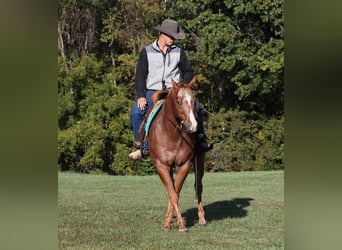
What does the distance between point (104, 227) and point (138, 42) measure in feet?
53.2

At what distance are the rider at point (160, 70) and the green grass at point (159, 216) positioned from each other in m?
1.12

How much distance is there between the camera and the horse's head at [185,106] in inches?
271

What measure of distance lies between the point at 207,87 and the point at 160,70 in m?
15.0

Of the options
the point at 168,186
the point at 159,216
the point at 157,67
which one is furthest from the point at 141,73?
the point at 159,216

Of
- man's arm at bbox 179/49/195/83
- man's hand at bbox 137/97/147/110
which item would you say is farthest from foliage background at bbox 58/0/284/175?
man's hand at bbox 137/97/147/110

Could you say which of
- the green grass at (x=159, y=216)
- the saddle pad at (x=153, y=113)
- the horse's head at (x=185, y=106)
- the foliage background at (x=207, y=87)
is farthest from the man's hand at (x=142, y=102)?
the foliage background at (x=207, y=87)

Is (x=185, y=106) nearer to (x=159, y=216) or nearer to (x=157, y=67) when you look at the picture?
(x=157, y=67)

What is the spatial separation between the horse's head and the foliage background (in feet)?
46.8

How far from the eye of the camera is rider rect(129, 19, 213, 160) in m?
8.12

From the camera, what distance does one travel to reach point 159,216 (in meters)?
9.16

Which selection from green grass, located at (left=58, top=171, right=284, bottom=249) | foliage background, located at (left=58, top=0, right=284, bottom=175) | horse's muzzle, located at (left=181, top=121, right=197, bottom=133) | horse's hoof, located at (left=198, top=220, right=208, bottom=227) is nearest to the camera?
horse's muzzle, located at (left=181, top=121, right=197, bottom=133)

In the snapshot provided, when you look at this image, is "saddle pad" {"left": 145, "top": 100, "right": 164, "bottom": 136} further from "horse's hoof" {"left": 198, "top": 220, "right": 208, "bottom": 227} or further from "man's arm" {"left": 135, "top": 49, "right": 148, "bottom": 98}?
"horse's hoof" {"left": 198, "top": 220, "right": 208, "bottom": 227}
